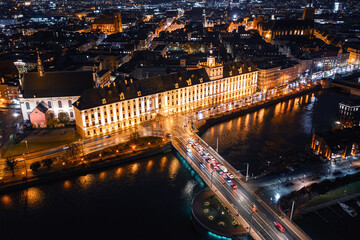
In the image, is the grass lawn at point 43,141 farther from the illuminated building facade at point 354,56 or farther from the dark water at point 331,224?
the illuminated building facade at point 354,56

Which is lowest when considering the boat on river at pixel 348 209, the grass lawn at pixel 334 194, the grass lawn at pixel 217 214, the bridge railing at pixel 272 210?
the boat on river at pixel 348 209

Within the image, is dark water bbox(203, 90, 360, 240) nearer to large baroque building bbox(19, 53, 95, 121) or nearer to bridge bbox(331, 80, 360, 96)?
bridge bbox(331, 80, 360, 96)

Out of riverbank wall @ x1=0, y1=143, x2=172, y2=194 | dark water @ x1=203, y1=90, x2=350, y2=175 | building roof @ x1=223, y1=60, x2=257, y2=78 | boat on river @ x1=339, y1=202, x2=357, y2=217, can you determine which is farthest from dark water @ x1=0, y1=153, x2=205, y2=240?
building roof @ x1=223, y1=60, x2=257, y2=78

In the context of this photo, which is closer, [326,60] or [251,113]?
[251,113]

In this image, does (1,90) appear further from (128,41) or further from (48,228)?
(128,41)

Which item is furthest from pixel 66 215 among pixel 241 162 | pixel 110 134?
pixel 241 162

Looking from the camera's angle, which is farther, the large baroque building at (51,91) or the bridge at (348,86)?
the bridge at (348,86)

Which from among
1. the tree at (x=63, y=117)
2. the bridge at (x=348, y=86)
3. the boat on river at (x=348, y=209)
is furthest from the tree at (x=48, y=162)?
the bridge at (x=348, y=86)
